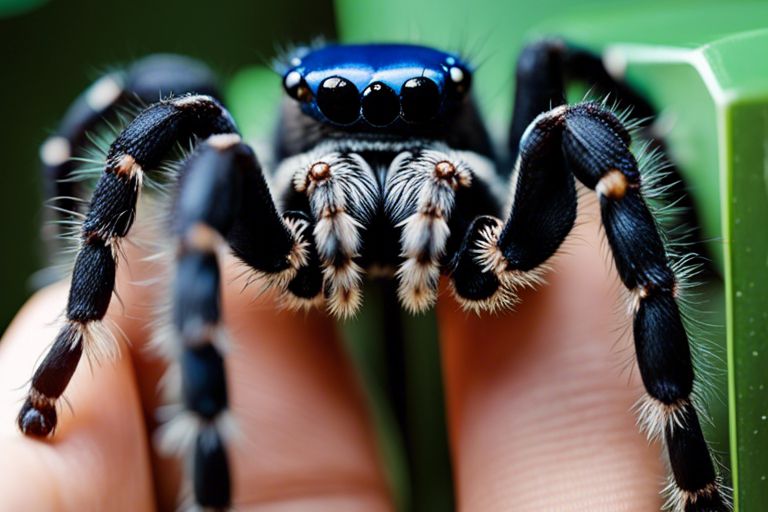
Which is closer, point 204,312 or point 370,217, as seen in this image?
point 204,312

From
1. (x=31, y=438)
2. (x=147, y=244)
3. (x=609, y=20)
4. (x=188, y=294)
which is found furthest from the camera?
(x=609, y=20)

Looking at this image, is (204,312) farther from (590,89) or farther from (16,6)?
(16,6)

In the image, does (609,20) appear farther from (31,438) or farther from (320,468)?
(31,438)

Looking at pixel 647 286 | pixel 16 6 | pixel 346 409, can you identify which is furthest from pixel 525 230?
pixel 16 6

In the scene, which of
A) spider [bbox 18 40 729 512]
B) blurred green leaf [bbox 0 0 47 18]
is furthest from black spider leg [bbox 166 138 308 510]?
blurred green leaf [bbox 0 0 47 18]

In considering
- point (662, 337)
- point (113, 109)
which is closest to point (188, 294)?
point (662, 337)

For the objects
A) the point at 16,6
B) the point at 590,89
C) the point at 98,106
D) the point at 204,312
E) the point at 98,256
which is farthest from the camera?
the point at 16,6
